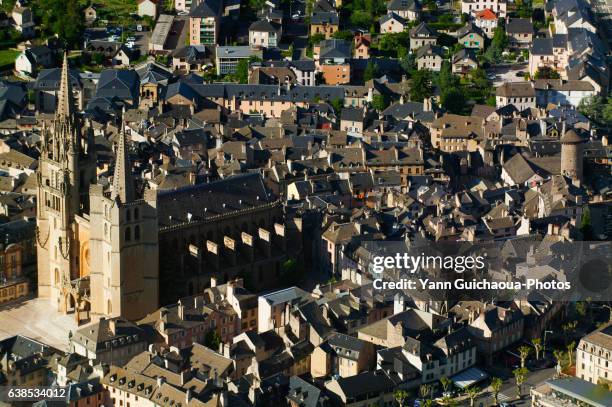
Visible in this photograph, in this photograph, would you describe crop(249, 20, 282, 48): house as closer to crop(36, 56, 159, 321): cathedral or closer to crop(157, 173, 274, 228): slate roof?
crop(157, 173, 274, 228): slate roof

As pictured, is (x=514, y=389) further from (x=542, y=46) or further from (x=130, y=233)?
(x=542, y=46)

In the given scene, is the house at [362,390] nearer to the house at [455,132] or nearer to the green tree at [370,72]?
the house at [455,132]

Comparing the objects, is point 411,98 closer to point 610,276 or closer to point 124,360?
point 610,276

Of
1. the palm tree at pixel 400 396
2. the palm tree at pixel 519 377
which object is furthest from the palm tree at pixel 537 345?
the palm tree at pixel 400 396

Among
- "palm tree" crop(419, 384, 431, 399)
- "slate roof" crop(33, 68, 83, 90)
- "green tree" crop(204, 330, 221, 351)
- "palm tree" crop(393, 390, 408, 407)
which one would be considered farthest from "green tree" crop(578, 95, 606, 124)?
"palm tree" crop(393, 390, 408, 407)

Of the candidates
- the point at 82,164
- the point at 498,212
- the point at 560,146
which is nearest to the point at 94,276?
the point at 82,164

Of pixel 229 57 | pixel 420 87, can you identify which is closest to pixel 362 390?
pixel 420 87
